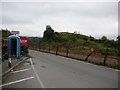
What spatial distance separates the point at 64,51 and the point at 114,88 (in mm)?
26298

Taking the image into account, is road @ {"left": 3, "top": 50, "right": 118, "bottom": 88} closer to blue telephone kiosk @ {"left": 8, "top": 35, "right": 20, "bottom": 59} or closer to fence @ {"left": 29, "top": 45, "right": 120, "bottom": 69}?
fence @ {"left": 29, "top": 45, "right": 120, "bottom": 69}

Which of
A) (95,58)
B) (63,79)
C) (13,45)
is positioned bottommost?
(63,79)

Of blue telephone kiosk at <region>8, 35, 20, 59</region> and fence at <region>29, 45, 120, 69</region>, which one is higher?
blue telephone kiosk at <region>8, 35, 20, 59</region>

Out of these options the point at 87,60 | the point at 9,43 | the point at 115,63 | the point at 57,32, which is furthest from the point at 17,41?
the point at 57,32

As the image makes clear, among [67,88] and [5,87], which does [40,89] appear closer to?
[67,88]

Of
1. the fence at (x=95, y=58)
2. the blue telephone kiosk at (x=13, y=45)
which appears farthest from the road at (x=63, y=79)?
the blue telephone kiosk at (x=13, y=45)

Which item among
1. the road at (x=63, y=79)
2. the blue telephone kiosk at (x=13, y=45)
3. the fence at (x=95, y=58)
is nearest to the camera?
the road at (x=63, y=79)

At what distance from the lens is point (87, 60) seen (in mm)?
25422

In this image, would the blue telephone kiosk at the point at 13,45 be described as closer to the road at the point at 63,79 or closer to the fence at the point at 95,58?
the fence at the point at 95,58

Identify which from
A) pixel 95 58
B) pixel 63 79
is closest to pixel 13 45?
pixel 95 58

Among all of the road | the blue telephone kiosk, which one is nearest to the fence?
the road

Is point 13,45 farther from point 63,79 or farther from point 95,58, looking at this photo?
point 63,79

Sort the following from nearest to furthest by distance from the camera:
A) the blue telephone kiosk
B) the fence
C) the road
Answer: the road < the fence < the blue telephone kiosk

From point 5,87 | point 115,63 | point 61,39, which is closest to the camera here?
point 5,87
